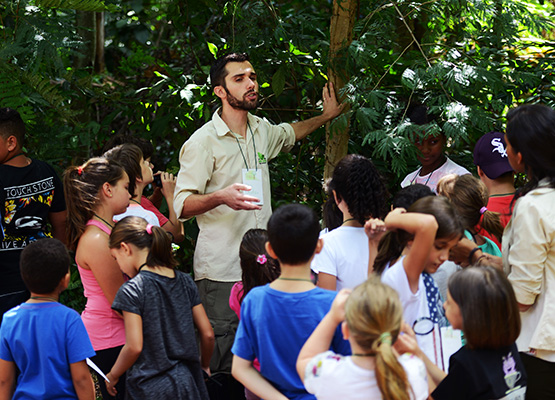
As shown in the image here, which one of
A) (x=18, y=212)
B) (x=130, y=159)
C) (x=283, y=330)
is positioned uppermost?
(x=130, y=159)

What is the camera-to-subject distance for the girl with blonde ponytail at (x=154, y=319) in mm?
2834

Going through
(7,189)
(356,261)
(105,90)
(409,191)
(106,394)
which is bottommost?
(106,394)

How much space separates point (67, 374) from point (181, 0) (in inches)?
117

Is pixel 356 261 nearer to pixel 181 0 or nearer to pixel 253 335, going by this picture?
pixel 253 335

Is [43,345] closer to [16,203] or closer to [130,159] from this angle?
[16,203]

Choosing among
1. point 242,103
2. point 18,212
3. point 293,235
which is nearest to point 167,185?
point 242,103

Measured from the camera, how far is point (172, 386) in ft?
9.39

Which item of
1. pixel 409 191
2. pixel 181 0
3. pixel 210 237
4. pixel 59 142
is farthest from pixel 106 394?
pixel 181 0

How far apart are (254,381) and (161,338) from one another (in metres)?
0.69

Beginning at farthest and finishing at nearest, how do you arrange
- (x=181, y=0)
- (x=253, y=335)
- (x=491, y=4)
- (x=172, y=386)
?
(x=181, y=0) → (x=491, y=4) → (x=172, y=386) → (x=253, y=335)

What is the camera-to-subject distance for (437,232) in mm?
2469

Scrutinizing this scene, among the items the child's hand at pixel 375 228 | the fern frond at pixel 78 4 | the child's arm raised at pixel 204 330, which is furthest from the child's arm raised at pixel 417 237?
the fern frond at pixel 78 4

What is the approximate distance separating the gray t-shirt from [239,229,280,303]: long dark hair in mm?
337

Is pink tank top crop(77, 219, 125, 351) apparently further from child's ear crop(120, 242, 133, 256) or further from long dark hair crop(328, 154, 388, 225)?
long dark hair crop(328, 154, 388, 225)
